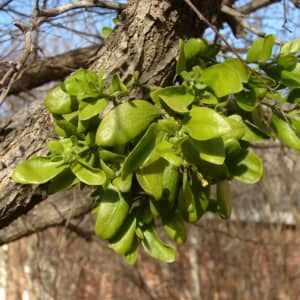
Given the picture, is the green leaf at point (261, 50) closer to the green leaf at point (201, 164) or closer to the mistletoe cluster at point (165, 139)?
the mistletoe cluster at point (165, 139)

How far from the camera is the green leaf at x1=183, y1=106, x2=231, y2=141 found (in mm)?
520

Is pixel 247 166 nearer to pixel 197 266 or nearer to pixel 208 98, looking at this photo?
pixel 208 98

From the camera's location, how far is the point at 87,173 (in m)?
0.58

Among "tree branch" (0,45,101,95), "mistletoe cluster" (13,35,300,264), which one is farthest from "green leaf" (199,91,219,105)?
"tree branch" (0,45,101,95)

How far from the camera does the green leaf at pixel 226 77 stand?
580mm

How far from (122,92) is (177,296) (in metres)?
3.51

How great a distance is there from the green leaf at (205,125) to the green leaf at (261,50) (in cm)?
15

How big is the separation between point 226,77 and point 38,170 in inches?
9.7

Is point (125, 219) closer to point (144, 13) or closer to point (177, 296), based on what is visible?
point (144, 13)

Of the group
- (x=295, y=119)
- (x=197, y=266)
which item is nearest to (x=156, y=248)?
(x=295, y=119)

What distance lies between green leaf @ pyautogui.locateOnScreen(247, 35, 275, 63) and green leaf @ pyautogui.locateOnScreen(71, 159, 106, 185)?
25 centimetres

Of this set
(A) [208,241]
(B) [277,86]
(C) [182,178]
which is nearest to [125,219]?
(C) [182,178]

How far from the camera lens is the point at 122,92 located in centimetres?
59

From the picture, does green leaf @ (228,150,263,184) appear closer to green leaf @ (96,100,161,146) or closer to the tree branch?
green leaf @ (96,100,161,146)
